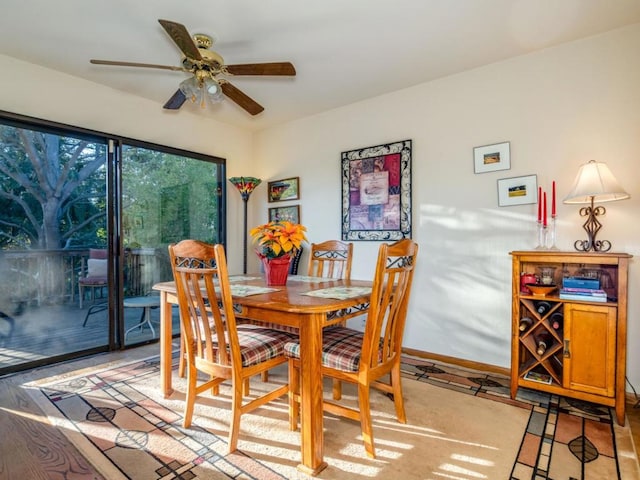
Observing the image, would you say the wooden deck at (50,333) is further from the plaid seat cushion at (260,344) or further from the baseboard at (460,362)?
the baseboard at (460,362)

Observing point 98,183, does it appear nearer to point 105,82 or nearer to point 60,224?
point 60,224

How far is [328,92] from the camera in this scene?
135 inches

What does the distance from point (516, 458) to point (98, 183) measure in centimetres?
377

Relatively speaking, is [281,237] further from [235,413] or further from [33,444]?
[33,444]

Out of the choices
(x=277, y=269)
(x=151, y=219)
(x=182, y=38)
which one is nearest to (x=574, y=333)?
(x=277, y=269)

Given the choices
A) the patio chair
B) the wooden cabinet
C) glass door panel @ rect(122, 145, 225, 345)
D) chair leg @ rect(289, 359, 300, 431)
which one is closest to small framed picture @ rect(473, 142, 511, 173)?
the wooden cabinet

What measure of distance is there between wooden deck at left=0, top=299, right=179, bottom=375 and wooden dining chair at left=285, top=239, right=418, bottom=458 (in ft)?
7.69

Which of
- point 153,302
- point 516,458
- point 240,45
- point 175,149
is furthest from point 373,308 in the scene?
point 175,149

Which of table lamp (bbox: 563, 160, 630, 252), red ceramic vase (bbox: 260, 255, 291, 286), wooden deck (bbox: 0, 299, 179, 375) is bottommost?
wooden deck (bbox: 0, 299, 179, 375)

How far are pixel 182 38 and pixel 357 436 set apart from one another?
7.55 feet

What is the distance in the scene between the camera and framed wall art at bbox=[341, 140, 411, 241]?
3.31m

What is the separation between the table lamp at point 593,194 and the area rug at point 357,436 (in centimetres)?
106

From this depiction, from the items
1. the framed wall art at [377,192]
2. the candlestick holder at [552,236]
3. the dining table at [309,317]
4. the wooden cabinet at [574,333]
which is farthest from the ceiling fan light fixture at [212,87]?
the candlestick holder at [552,236]

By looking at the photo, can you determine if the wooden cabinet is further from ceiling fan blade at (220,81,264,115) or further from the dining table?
ceiling fan blade at (220,81,264,115)
